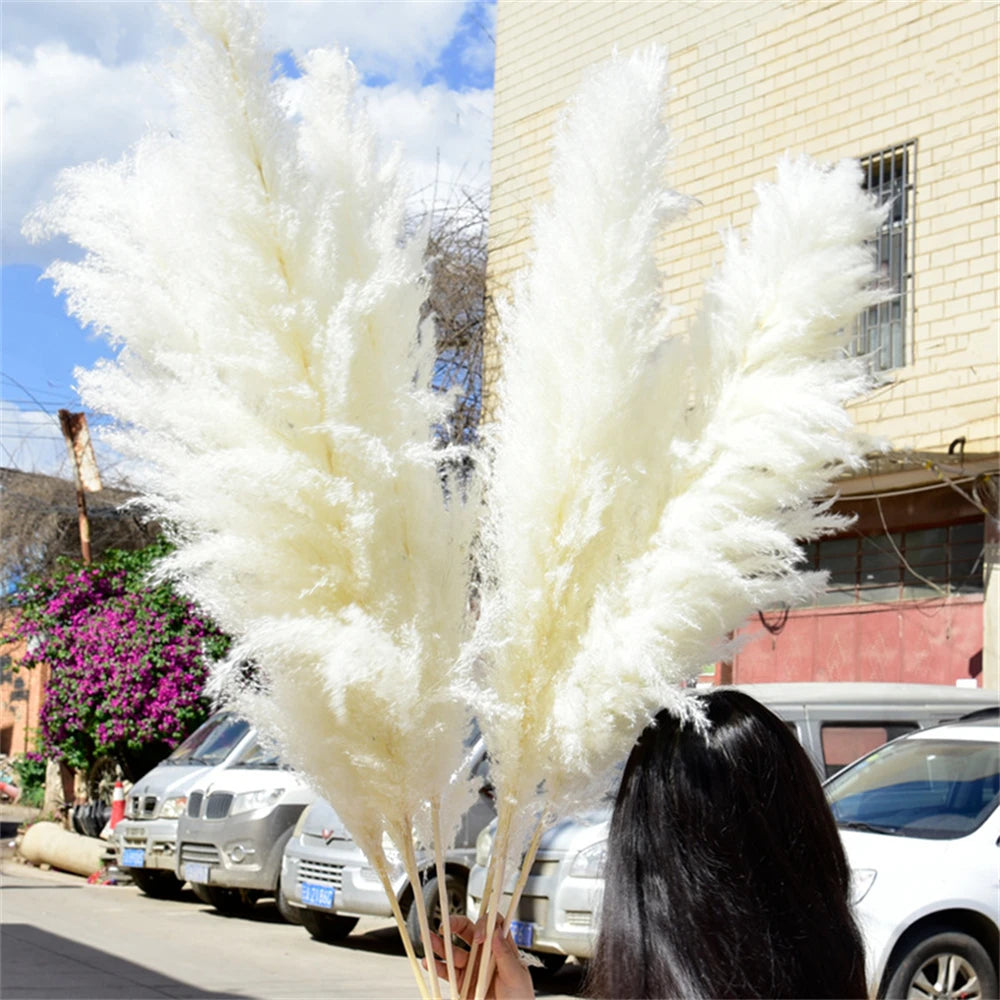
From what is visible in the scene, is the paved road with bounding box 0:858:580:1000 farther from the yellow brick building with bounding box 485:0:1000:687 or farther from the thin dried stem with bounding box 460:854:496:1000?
the thin dried stem with bounding box 460:854:496:1000

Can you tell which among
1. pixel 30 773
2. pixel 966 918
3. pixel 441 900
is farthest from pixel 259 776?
pixel 30 773

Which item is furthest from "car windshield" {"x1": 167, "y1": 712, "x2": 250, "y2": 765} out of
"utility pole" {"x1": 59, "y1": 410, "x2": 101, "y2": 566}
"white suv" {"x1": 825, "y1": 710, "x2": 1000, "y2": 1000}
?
"white suv" {"x1": 825, "y1": 710, "x2": 1000, "y2": 1000}

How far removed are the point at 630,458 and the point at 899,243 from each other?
35.2 ft

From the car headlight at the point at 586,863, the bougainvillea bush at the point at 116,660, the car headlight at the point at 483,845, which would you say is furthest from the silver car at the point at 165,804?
the car headlight at the point at 586,863

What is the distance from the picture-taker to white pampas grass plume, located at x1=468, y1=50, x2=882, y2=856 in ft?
6.07

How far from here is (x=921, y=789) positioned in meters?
7.30

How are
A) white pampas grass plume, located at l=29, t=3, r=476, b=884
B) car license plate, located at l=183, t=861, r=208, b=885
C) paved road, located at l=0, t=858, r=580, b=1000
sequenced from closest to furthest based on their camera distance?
white pampas grass plume, located at l=29, t=3, r=476, b=884, paved road, located at l=0, t=858, r=580, b=1000, car license plate, located at l=183, t=861, r=208, b=885

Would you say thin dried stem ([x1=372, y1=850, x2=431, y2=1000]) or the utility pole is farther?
the utility pole

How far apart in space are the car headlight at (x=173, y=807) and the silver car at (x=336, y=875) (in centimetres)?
223

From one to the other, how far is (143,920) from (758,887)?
11.1 metres

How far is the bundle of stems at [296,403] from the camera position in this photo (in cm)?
180

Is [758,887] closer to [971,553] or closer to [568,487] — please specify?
[568,487]

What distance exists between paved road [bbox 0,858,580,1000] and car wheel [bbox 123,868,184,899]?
52 cm

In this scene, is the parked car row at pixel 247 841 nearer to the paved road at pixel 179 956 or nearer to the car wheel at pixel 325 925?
the car wheel at pixel 325 925
